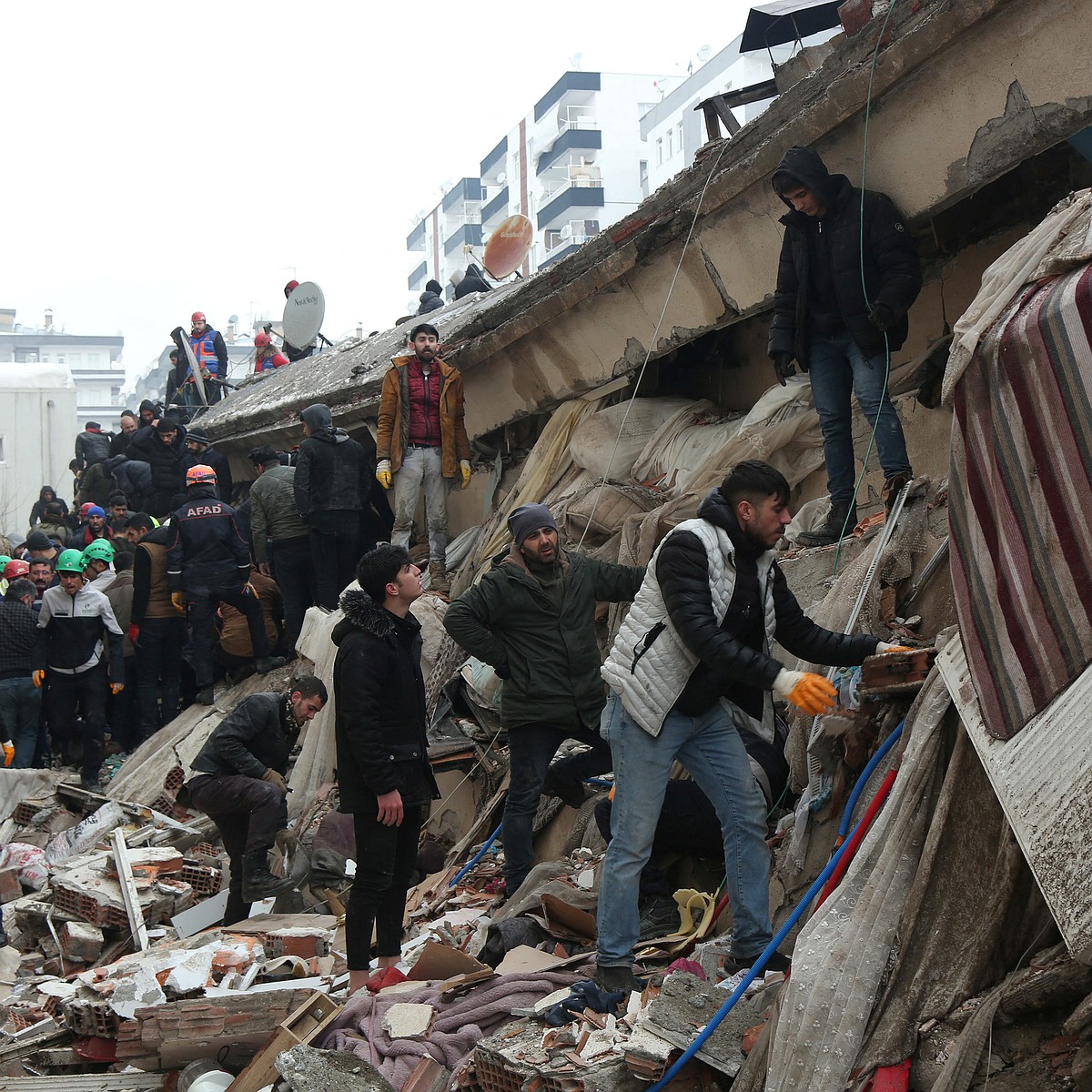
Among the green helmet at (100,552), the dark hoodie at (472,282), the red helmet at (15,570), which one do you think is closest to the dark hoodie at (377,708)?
the green helmet at (100,552)

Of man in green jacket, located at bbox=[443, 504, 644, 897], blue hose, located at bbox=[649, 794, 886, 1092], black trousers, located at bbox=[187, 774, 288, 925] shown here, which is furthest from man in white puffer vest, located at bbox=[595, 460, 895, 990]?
black trousers, located at bbox=[187, 774, 288, 925]

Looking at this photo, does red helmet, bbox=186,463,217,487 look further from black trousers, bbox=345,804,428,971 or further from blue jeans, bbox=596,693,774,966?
blue jeans, bbox=596,693,774,966

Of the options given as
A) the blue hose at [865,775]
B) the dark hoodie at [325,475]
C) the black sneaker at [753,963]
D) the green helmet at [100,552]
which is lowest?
the black sneaker at [753,963]

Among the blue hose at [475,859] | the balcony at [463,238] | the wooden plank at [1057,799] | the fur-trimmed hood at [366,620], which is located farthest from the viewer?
the balcony at [463,238]

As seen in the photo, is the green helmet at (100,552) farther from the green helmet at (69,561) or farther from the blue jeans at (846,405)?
the blue jeans at (846,405)

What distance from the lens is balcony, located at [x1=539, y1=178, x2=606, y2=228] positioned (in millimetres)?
67438

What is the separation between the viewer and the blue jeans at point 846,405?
6.18 meters

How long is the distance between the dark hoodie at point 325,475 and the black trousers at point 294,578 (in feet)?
1.24

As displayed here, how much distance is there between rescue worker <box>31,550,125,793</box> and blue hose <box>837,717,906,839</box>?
759cm

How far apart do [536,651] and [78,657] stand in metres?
5.53

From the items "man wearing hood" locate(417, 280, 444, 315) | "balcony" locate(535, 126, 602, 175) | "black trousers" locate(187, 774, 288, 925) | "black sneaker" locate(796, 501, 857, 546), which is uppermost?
"balcony" locate(535, 126, 602, 175)

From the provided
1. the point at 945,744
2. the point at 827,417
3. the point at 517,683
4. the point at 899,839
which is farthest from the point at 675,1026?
the point at 827,417

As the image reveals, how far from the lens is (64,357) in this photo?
103m

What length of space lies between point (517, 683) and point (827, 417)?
78.2 inches
